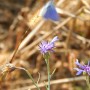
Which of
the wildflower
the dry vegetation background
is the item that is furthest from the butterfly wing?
the dry vegetation background

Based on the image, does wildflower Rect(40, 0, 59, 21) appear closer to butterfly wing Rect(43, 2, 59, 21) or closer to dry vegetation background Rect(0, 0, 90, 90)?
butterfly wing Rect(43, 2, 59, 21)

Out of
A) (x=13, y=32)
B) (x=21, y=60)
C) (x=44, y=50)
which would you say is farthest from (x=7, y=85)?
(x=44, y=50)

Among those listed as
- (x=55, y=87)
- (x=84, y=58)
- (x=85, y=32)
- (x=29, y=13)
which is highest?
(x=29, y=13)

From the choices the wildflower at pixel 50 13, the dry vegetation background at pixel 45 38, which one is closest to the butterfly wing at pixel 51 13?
the wildflower at pixel 50 13

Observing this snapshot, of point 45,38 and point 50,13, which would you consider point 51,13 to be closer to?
point 50,13

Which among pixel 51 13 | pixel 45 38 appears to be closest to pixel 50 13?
pixel 51 13

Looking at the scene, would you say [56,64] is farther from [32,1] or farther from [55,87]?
[32,1]

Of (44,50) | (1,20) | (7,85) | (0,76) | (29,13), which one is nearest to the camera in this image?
(44,50)

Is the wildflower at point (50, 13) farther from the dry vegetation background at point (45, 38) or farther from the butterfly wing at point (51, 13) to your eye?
the dry vegetation background at point (45, 38)
